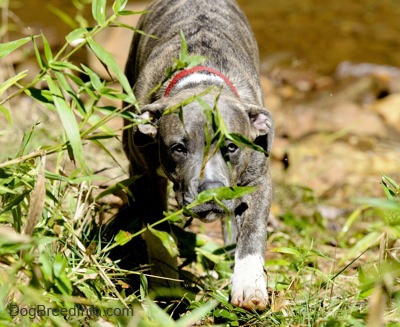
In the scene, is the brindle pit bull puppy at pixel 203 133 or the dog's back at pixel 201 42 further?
the dog's back at pixel 201 42

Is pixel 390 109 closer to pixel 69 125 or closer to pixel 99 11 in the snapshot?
pixel 99 11

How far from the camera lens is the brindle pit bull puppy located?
3971mm

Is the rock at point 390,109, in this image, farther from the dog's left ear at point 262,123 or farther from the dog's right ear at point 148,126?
the dog's right ear at point 148,126

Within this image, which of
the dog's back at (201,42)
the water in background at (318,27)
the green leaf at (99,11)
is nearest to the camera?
the green leaf at (99,11)

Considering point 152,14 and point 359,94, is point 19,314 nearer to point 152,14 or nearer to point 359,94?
point 152,14

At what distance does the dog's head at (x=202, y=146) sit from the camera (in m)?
3.88

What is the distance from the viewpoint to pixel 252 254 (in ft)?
13.5

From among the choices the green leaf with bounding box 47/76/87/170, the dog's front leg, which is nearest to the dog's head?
the dog's front leg

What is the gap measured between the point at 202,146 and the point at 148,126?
39cm

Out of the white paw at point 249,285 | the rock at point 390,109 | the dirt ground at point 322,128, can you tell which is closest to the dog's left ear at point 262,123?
the white paw at point 249,285

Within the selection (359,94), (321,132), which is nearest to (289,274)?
(321,132)

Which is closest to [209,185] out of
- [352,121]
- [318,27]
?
[352,121]

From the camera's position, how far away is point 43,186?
3205mm

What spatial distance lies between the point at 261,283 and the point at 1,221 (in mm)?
1271
